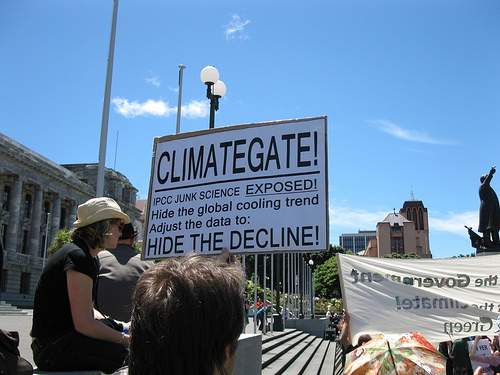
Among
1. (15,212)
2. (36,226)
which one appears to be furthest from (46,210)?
(15,212)

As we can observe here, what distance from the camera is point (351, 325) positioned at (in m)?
4.21

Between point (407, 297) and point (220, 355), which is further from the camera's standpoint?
point (407, 297)

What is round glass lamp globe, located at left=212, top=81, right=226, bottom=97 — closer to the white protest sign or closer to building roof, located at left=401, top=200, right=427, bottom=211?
the white protest sign

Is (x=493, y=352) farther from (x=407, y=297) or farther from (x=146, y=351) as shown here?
(x=146, y=351)

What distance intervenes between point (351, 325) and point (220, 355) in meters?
3.28

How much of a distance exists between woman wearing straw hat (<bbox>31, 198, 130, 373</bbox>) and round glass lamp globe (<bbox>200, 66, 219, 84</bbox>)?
233 inches

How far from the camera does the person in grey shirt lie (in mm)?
3473

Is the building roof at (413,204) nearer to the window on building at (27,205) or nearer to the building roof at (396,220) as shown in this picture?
the building roof at (396,220)

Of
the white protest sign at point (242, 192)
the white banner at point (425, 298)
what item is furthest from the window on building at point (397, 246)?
the white protest sign at point (242, 192)

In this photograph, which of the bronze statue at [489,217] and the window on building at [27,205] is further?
the window on building at [27,205]

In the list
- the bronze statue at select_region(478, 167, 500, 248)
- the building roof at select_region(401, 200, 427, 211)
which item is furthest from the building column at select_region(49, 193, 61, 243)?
the building roof at select_region(401, 200, 427, 211)

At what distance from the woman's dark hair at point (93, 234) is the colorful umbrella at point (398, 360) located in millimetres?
1712

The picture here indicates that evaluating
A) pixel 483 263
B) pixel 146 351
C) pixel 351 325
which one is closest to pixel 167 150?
pixel 351 325

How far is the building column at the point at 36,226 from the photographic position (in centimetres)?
4966
